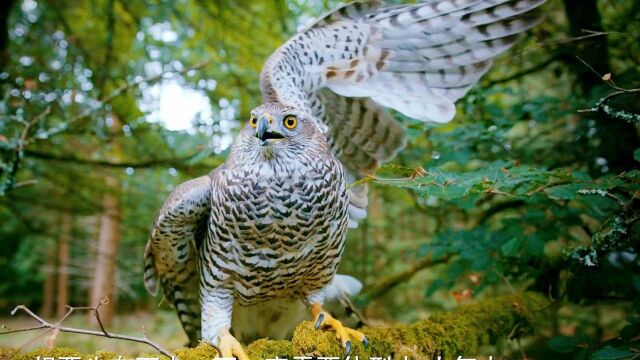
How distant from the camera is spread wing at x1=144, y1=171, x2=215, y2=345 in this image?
300 centimetres

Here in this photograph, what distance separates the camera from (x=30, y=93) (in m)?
4.35

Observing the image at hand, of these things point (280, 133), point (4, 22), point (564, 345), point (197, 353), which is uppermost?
point (4, 22)

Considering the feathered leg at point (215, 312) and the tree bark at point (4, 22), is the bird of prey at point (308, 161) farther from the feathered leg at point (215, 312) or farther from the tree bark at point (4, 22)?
the tree bark at point (4, 22)

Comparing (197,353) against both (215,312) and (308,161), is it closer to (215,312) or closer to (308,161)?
(215,312)

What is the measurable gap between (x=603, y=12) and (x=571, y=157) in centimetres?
157

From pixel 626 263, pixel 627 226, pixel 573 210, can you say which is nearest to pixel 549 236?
pixel 573 210

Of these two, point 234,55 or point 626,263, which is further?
point 234,55

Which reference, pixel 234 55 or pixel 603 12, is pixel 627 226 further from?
pixel 234 55

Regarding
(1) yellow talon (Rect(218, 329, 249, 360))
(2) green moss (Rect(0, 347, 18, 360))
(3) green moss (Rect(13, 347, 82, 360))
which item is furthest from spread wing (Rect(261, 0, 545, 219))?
(2) green moss (Rect(0, 347, 18, 360))

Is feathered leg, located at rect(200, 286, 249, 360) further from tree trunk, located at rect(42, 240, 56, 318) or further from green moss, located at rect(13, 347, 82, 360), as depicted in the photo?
tree trunk, located at rect(42, 240, 56, 318)

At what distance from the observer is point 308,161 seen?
2.65 m

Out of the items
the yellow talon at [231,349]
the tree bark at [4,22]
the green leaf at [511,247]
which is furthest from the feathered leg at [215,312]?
the tree bark at [4,22]

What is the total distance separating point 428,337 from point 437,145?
143cm

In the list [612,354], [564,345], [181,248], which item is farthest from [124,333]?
[612,354]
